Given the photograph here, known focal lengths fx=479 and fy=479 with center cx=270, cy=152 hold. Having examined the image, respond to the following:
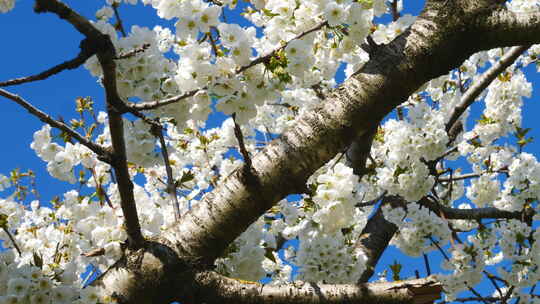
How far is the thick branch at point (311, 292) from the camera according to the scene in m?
2.39

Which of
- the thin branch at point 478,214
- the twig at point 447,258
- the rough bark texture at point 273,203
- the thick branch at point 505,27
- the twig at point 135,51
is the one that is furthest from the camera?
the thin branch at point 478,214

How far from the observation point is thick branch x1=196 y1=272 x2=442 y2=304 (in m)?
2.39

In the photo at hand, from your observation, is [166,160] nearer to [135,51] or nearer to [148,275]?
[148,275]

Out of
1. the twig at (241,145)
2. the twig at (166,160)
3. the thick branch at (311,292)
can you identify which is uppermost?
the twig at (166,160)

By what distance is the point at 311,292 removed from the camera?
2408 millimetres

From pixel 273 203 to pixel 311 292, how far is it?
48 cm

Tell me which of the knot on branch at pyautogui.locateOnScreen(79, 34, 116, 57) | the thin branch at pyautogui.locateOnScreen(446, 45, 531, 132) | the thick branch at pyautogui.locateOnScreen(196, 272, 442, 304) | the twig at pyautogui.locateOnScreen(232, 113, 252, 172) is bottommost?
the thick branch at pyautogui.locateOnScreen(196, 272, 442, 304)

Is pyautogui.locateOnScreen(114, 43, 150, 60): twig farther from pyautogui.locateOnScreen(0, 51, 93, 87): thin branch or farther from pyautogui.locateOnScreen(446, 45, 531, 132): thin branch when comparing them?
pyautogui.locateOnScreen(446, 45, 531, 132): thin branch

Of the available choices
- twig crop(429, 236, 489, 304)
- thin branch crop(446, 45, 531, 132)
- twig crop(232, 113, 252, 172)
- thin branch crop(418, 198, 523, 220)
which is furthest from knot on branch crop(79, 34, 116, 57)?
thin branch crop(446, 45, 531, 132)

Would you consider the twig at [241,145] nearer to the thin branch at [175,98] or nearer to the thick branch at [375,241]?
the thin branch at [175,98]

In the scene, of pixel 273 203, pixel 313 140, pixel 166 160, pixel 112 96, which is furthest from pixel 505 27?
Answer: pixel 112 96

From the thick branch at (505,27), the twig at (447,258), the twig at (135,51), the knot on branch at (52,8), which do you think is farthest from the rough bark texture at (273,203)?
the twig at (447,258)

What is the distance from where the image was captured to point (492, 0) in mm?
2752

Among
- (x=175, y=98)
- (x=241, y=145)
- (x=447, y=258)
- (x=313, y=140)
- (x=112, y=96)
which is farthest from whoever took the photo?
(x=447, y=258)
